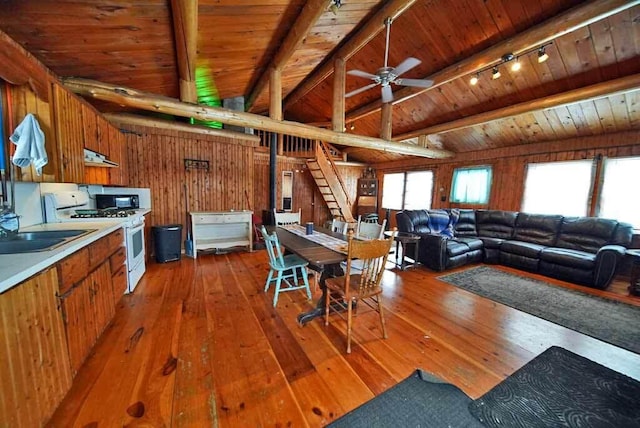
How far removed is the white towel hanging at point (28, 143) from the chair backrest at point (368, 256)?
2480 mm

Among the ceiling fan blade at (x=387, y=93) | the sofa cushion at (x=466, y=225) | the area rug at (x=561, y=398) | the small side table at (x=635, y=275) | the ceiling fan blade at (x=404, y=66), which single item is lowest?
the area rug at (x=561, y=398)

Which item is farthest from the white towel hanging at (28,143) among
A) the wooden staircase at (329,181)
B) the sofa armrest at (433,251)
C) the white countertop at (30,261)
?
the wooden staircase at (329,181)

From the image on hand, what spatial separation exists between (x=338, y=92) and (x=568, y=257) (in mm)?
4563

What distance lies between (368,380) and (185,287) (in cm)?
264

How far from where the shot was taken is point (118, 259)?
2549 millimetres

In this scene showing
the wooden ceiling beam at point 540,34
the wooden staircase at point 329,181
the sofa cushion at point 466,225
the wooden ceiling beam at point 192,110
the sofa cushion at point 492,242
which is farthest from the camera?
the wooden staircase at point 329,181

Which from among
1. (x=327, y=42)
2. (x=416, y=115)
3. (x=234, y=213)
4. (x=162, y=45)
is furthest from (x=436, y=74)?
(x=234, y=213)

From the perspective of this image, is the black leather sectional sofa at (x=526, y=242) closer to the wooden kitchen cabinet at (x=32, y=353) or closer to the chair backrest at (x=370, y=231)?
the chair backrest at (x=370, y=231)

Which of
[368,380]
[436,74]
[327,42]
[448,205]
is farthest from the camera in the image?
[448,205]

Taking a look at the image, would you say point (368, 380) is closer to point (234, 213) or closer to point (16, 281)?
point (16, 281)

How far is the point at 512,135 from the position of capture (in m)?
5.36

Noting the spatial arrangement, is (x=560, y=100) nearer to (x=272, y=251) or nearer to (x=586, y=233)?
(x=586, y=233)

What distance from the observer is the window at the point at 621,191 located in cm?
407

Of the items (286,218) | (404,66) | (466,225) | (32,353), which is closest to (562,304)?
(466,225)
